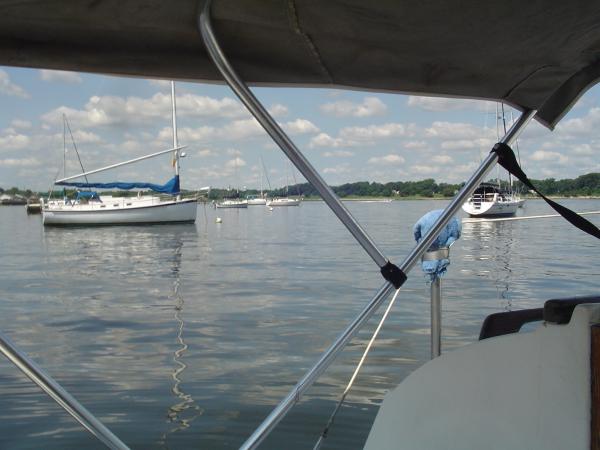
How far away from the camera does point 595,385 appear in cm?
168

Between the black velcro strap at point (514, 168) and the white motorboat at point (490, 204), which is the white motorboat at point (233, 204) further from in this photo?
the black velcro strap at point (514, 168)

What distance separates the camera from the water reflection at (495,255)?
13589 millimetres

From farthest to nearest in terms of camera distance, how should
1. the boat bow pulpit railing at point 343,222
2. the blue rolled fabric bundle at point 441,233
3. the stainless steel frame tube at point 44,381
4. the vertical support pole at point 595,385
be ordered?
the blue rolled fabric bundle at point 441,233, the boat bow pulpit railing at point 343,222, the stainless steel frame tube at point 44,381, the vertical support pole at point 595,385

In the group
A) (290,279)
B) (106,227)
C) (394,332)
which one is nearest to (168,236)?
(106,227)

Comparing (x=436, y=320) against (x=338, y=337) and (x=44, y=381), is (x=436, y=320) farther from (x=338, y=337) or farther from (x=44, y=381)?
(x=44, y=381)

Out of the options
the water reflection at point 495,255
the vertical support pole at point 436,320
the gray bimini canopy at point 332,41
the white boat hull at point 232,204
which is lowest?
the water reflection at point 495,255

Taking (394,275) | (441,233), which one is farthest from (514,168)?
(441,233)

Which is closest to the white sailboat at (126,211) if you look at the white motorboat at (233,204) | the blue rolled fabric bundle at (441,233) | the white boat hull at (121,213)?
the white boat hull at (121,213)

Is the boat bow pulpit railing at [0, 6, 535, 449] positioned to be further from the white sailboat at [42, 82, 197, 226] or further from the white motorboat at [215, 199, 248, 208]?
the white motorboat at [215, 199, 248, 208]

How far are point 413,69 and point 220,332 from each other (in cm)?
742

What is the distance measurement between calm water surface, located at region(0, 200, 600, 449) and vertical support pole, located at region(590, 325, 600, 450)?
11.6 feet

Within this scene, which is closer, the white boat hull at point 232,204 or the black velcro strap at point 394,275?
the black velcro strap at point 394,275

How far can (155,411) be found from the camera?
5898 mm

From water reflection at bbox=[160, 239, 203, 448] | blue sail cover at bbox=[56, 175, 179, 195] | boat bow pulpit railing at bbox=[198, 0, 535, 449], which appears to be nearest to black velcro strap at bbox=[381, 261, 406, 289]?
boat bow pulpit railing at bbox=[198, 0, 535, 449]
